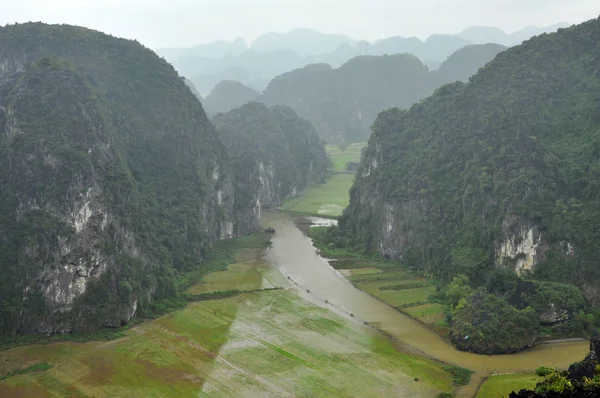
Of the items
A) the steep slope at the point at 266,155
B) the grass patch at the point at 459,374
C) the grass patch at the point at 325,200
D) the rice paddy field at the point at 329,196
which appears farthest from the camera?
the rice paddy field at the point at 329,196

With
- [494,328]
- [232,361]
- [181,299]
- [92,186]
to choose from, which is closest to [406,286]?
[494,328]

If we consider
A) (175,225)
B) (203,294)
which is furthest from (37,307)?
(175,225)

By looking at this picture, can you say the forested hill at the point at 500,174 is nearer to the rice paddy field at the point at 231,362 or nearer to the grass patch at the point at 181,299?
the grass patch at the point at 181,299

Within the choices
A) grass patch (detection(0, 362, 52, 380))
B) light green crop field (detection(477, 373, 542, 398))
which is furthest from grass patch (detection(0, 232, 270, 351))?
light green crop field (detection(477, 373, 542, 398))

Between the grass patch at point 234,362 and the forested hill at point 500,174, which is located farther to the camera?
the forested hill at point 500,174

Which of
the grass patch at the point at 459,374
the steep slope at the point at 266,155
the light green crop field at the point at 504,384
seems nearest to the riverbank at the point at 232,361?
the grass patch at the point at 459,374

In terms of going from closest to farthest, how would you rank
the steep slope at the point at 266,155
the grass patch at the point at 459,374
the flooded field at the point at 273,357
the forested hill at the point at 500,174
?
the flooded field at the point at 273,357, the grass patch at the point at 459,374, the forested hill at the point at 500,174, the steep slope at the point at 266,155

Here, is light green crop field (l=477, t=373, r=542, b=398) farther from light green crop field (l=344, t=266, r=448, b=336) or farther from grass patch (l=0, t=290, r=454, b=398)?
light green crop field (l=344, t=266, r=448, b=336)

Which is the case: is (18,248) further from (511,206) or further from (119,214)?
(511,206)
